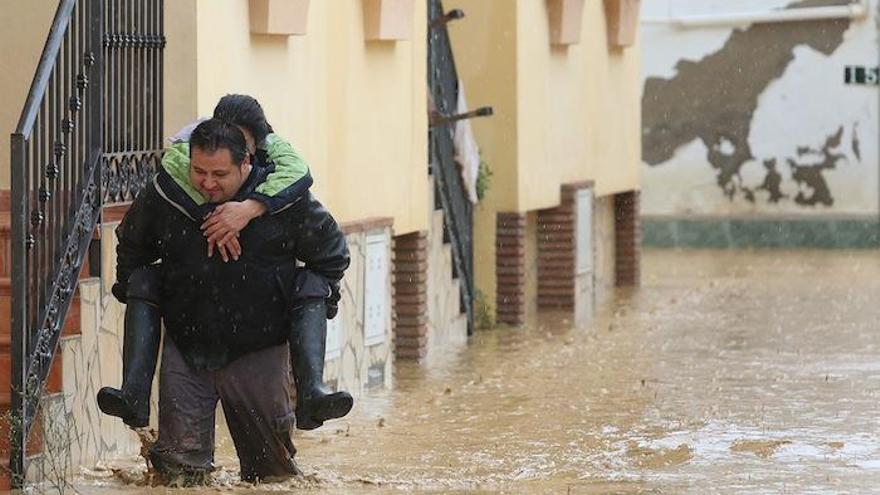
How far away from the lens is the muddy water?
33.0 feet

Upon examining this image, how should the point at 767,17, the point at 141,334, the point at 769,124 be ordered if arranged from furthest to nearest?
the point at 769,124 < the point at 767,17 < the point at 141,334

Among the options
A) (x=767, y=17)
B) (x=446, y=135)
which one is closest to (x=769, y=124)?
(x=767, y=17)

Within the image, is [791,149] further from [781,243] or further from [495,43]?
[495,43]

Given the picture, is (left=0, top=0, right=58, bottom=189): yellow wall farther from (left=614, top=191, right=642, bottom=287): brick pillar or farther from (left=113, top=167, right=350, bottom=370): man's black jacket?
(left=614, top=191, right=642, bottom=287): brick pillar

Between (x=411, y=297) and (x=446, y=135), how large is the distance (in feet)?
6.77

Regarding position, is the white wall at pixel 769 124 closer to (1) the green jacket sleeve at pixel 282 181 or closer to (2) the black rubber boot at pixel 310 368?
(1) the green jacket sleeve at pixel 282 181

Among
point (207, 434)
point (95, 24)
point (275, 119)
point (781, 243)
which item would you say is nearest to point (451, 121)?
point (275, 119)

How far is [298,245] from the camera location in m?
9.02

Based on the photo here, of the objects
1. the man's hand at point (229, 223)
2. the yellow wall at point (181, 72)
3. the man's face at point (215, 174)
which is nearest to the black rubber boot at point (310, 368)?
the man's hand at point (229, 223)

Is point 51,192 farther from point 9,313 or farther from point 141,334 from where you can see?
point 141,334

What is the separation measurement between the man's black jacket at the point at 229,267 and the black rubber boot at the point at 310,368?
7 centimetres

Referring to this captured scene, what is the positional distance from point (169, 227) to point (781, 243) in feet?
72.9

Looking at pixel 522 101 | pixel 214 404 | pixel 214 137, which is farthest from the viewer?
pixel 522 101

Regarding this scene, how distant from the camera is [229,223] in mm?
8812
